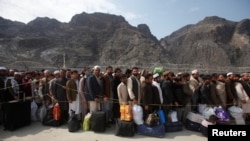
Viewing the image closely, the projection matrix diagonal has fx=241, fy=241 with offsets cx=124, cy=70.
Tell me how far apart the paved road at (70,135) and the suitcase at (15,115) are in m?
0.19

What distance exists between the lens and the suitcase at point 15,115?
7500 mm

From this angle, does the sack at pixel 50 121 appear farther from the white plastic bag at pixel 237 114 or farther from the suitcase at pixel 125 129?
the white plastic bag at pixel 237 114

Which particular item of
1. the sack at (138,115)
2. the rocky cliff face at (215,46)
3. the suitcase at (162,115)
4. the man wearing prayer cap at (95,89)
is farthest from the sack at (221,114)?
the rocky cliff face at (215,46)

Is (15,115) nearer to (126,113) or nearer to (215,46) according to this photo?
(126,113)

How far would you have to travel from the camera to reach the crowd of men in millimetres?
7512

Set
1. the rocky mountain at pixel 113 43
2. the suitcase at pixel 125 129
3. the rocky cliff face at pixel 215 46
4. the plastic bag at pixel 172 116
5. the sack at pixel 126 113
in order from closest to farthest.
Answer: the suitcase at pixel 125 129 → the sack at pixel 126 113 → the plastic bag at pixel 172 116 → the rocky mountain at pixel 113 43 → the rocky cliff face at pixel 215 46

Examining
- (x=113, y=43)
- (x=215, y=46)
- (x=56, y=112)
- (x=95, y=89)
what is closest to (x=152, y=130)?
(x=95, y=89)

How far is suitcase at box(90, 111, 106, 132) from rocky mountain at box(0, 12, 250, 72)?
7556cm

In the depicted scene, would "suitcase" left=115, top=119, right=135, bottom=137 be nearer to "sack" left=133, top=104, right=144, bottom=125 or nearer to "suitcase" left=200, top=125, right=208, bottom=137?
"sack" left=133, top=104, right=144, bottom=125

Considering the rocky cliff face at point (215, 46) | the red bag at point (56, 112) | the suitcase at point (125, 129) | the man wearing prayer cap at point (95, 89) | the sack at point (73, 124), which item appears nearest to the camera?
the suitcase at point (125, 129)

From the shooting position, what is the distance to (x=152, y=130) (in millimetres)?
6992

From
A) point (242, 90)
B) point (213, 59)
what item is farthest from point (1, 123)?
point (213, 59)

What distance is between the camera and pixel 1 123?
8.02 m

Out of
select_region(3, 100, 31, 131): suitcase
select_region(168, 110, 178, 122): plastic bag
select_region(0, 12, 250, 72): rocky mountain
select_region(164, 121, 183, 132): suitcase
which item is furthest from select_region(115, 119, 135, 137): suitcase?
select_region(0, 12, 250, 72): rocky mountain
